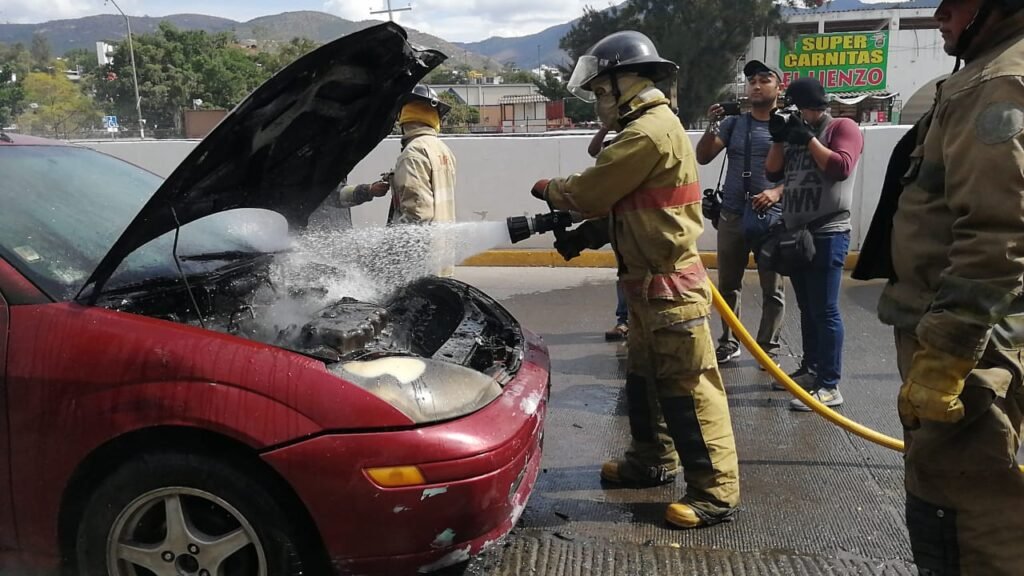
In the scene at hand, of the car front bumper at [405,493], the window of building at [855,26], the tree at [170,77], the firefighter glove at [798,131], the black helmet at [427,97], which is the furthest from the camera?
the tree at [170,77]

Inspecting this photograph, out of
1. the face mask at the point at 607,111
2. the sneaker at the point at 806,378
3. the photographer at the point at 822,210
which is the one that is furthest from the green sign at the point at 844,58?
the face mask at the point at 607,111

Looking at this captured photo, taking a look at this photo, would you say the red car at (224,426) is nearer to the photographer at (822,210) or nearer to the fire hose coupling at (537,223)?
the fire hose coupling at (537,223)

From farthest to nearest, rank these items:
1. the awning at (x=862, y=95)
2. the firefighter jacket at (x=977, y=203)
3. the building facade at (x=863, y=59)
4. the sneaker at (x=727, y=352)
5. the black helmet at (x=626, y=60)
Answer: the building facade at (x=863, y=59) → the awning at (x=862, y=95) → the sneaker at (x=727, y=352) → the black helmet at (x=626, y=60) → the firefighter jacket at (x=977, y=203)

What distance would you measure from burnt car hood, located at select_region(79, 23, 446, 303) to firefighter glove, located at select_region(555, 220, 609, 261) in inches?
38.1

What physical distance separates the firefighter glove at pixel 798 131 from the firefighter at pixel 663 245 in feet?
4.11

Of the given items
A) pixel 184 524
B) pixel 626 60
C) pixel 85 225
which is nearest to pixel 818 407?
pixel 626 60

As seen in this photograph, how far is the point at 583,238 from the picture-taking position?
3.45m

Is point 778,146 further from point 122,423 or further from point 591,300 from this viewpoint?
Result: point 122,423

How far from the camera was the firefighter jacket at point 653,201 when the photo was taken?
2955mm

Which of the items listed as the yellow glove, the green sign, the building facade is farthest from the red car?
the green sign

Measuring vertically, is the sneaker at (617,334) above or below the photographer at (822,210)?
below

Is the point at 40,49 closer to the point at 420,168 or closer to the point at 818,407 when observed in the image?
the point at 420,168

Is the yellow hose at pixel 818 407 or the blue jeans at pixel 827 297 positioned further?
the blue jeans at pixel 827 297

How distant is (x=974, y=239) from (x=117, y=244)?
96.6 inches
